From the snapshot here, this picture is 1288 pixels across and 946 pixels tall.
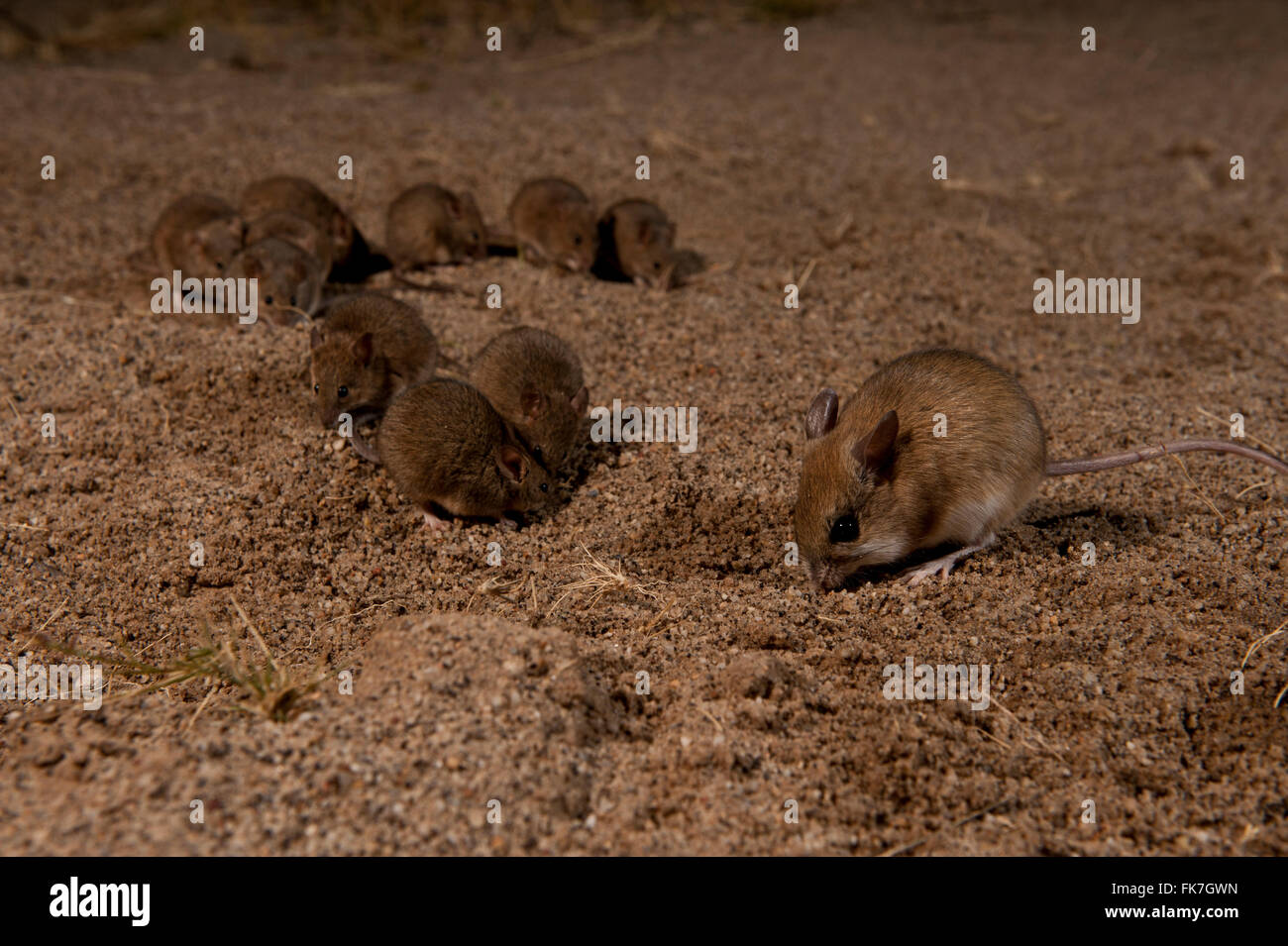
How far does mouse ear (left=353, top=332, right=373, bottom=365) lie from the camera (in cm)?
493

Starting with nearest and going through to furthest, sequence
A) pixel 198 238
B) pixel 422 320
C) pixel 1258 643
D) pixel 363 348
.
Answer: pixel 1258 643 < pixel 363 348 < pixel 422 320 < pixel 198 238

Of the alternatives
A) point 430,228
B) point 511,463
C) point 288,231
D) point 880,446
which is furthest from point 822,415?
point 288,231

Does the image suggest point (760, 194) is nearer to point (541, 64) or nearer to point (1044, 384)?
point (1044, 384)

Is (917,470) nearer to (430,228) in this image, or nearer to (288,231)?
(430,228)

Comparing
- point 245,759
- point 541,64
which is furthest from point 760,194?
point 245,759

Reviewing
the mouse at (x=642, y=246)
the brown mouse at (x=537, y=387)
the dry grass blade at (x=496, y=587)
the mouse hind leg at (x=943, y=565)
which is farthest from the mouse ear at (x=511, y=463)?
the mouse at (x=642, y=246)

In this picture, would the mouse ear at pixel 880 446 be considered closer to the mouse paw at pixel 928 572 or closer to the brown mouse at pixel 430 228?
the mouse paw at pixel 928 572

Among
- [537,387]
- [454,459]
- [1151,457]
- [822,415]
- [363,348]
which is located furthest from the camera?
[363,348]

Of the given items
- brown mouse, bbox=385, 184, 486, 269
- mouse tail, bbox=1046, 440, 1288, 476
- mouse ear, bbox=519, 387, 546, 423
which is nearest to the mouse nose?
mouse tail, bbox=1046, 440, 1288, 476

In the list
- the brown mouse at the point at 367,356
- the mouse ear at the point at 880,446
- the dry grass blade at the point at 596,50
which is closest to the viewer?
the mouse ear at the point at 880,446

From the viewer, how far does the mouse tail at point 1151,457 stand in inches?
156

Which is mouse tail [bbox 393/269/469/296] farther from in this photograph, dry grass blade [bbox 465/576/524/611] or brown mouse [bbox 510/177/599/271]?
dry grass blade [bbox 465/576/524/611]

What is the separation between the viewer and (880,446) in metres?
3.57

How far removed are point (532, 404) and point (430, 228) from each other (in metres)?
2.51
